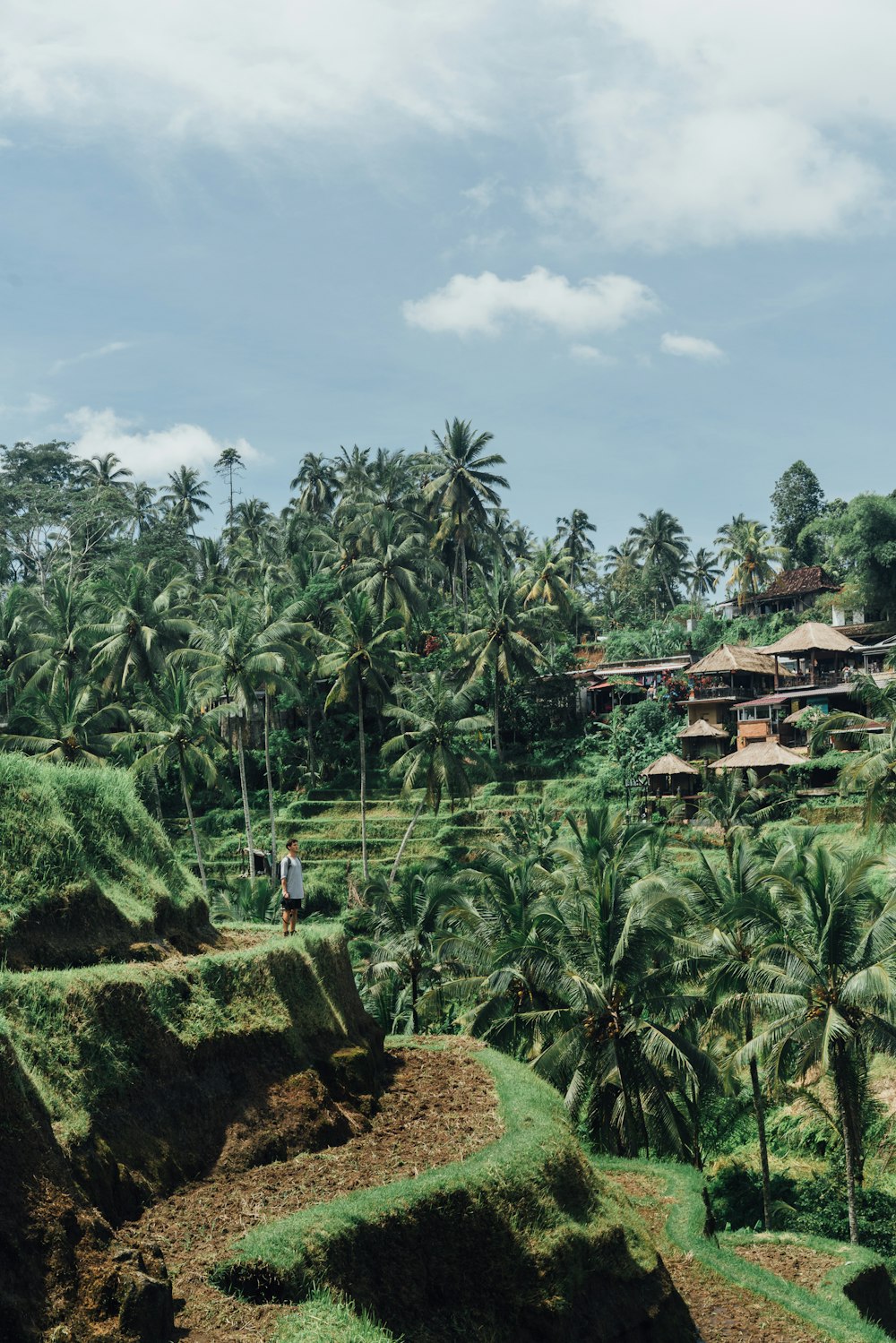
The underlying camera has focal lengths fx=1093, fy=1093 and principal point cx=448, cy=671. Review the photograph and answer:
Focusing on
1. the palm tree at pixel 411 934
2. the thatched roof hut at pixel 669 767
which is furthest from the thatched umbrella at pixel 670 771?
the palm tree at pixel 411 934

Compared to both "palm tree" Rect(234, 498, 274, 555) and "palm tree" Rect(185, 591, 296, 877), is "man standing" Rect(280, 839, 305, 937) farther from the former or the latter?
"palm tree" Rect(234, 498, 274, 555)

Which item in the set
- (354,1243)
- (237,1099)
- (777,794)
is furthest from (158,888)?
(777,794)

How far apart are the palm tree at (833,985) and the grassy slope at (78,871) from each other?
13.8 metres

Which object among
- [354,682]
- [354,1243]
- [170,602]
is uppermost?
[170,602]

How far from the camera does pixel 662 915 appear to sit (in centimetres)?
2502

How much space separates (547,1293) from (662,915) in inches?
497

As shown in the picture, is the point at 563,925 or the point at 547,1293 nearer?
the point at 547,1293

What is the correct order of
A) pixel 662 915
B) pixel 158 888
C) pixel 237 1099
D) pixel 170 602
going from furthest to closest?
1. pixel 170 602
2. pixel 662 915
3. pixel 158 888
4. pixel 237 1099

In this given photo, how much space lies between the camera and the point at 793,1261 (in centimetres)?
2105

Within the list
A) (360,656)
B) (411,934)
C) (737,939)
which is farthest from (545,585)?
(737,939)

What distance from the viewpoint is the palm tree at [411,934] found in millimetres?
32562

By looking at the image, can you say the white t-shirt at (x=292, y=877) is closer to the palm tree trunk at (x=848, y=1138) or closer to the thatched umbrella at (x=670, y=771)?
the palm tree trunk at (x=848, y=1138)

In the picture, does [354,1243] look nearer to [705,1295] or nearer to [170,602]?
[705,1295]

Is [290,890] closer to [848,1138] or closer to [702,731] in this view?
[848,1138]
